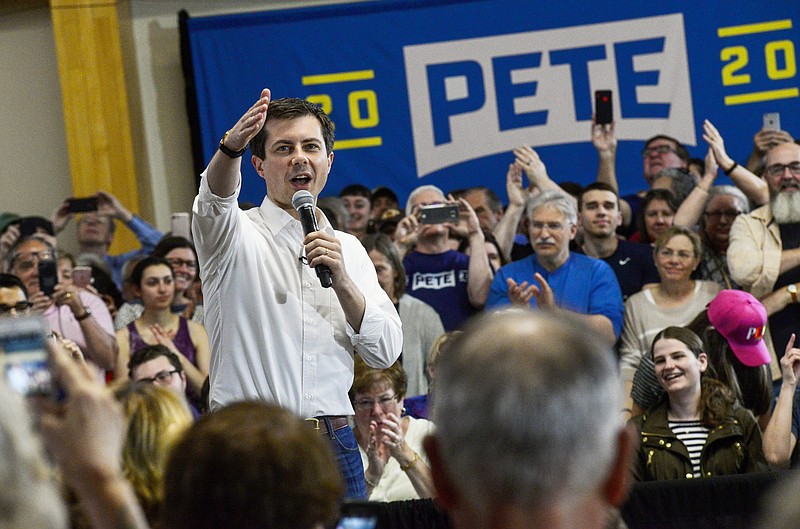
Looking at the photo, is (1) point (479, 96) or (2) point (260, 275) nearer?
(2) point (260, 275)

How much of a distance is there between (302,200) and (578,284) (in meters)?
2.42

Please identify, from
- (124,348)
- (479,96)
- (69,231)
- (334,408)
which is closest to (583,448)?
(334,408)

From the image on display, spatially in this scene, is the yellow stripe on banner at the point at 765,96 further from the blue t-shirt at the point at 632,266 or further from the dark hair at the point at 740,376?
the dark hair at the point at 740,376

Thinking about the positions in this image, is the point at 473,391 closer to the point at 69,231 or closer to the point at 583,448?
the point at 583,448

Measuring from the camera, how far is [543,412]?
1.26 meters

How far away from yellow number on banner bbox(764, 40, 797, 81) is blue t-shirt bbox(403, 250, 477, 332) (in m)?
3.43

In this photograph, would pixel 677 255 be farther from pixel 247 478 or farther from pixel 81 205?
pixel 247 478

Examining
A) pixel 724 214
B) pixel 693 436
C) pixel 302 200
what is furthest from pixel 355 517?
pixel 724 214

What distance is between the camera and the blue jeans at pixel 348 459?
3.03 m

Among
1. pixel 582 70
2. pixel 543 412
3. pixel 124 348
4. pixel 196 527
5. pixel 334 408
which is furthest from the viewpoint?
pixel 582 70

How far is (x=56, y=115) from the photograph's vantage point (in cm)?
840

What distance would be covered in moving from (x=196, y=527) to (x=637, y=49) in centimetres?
707

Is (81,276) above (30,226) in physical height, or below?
below

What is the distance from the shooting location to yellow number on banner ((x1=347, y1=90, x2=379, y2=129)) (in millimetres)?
8000
